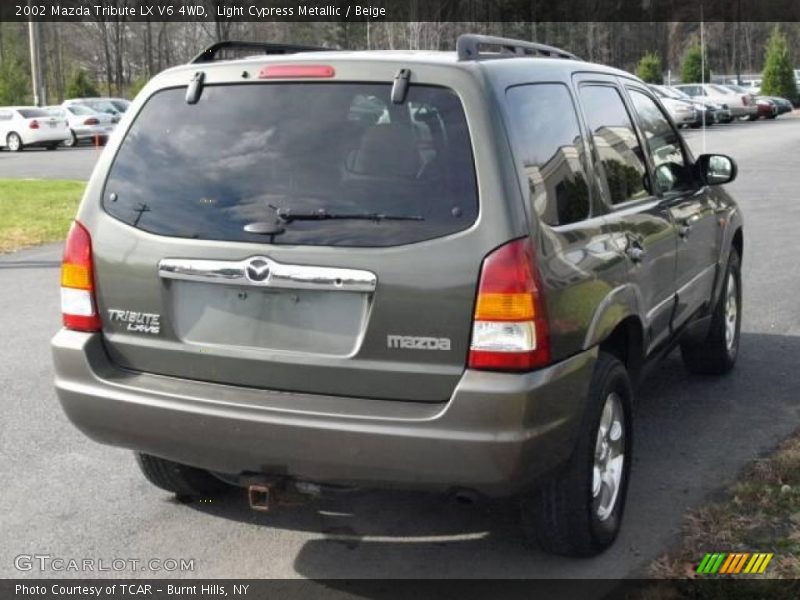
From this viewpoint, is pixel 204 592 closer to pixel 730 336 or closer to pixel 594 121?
pixel 594 121

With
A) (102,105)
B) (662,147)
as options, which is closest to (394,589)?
(662,147)

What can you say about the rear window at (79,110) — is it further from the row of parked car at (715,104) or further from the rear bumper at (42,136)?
the row of parked car at (715,104)

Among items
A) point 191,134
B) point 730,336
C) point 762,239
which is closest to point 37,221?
point 762,239

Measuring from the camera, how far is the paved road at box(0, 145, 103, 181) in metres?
25.0

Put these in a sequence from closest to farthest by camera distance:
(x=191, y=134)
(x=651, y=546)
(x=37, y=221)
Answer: (x=191, y=134) → (x=651, y=546) → (x=37, y=221)

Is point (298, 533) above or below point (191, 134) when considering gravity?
below

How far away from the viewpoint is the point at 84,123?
1449 inches

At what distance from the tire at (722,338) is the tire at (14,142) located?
31.7m

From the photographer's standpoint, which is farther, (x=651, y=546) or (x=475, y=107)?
(x=651, y=546)

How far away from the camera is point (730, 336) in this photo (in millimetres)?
6871

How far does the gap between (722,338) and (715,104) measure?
39.6 meters

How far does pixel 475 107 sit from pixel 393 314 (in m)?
0.75

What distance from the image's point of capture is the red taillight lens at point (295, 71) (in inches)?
148

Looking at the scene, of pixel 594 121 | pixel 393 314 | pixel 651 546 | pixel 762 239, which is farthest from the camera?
pixel 762 239
